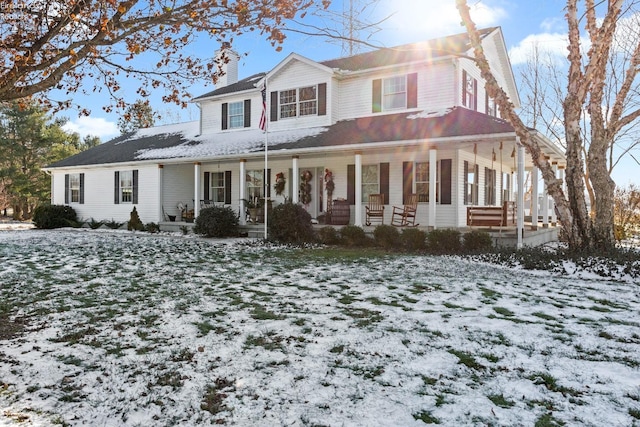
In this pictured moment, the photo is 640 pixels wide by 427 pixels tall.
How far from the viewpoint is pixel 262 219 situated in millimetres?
15539

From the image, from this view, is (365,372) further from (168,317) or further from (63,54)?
(63,54)

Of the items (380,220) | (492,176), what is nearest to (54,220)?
(380,220)

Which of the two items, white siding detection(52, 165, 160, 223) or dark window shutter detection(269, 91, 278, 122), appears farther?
white siding detection(52, 165, 160, 223)

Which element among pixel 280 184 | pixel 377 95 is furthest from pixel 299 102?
pixel 280 184

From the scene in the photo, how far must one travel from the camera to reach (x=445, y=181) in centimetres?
1310

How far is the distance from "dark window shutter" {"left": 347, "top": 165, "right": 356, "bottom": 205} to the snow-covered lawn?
7687mm

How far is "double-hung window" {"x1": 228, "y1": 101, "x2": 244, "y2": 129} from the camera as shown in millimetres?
17750

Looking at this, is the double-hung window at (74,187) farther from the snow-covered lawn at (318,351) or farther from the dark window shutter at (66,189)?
the snow-covered lawn at (318,351)

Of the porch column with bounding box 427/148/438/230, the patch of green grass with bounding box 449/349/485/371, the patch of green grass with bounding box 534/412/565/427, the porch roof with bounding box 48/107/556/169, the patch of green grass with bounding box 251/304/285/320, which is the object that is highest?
the porch roof with bounding box 48/107/556/169

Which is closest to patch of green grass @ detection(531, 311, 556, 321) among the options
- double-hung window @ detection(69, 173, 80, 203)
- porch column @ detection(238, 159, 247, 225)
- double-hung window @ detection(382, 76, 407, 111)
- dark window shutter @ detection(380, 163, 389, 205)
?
dark window shutter @ detection(380, 163, 389, 205)

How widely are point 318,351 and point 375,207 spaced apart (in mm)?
10662

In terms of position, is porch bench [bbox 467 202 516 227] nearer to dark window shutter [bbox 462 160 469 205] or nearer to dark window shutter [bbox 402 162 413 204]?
dark window shutter [bbox 462 160 469 205]

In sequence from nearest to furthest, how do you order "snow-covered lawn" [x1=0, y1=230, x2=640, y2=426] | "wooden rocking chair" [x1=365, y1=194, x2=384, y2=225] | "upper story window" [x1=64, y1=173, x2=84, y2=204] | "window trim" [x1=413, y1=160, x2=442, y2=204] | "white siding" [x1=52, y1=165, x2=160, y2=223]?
"snow-covered lawn" [x1=0, y1=230, x2=640, y2=426], "window trim" [x1=413, y1=160, x2=442, y2=204], "wooden rocking chair" [x1=365, y1=194, x2=384, y2=225], "white siding" [x1=52, y1=165, x2=160, y2=223], "upper story window" [x1=64, y1=173, x2=84, y2=204]

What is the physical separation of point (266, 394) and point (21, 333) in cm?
285
